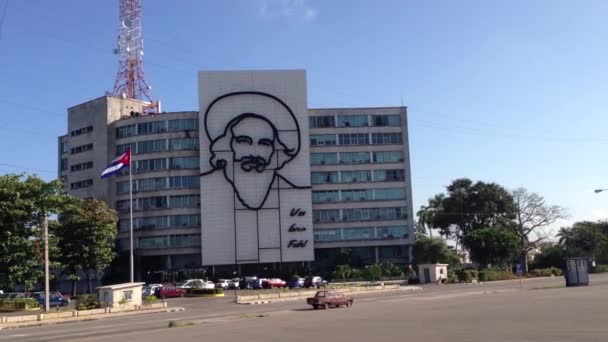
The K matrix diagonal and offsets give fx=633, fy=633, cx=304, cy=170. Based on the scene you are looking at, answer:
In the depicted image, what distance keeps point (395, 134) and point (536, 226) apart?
29489mm

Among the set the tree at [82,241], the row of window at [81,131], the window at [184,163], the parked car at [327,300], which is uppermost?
the row of window at [81,131]

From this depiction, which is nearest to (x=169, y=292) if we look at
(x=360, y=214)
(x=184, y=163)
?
(x=184, y=163)

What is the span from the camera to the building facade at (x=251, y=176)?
9712cm

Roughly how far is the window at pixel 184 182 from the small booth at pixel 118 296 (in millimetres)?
53609

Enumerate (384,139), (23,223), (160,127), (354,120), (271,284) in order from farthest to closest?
1. (384,139)
2. (354,120)
3. (160,127)
4. (271,284)
5. (23,223)

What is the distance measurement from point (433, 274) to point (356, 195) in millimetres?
27721

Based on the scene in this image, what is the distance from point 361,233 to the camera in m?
104

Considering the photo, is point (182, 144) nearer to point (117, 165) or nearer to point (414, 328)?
point (117, 165)

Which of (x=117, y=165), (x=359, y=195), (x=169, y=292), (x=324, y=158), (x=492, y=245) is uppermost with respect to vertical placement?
(x=324, y=158)

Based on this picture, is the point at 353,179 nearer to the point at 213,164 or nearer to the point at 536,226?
the point at 213,164

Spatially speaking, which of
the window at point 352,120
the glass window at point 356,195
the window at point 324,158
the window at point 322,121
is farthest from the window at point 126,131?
the glass window at point 356,195

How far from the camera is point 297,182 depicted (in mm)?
98938

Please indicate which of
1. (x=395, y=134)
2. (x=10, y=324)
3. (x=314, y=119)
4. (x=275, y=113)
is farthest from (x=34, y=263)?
(x=395, y=134)

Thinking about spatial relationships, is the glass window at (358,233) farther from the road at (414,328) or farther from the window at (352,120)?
the road at (414,328)
